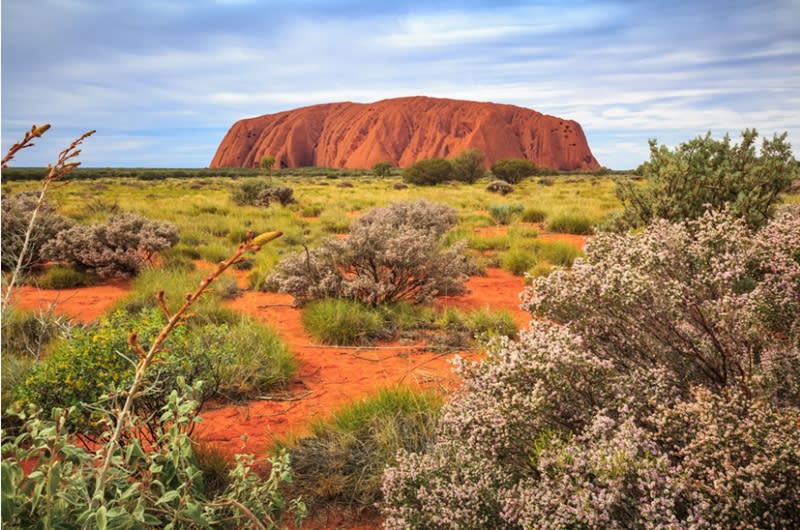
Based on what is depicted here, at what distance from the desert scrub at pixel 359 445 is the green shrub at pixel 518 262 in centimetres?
645

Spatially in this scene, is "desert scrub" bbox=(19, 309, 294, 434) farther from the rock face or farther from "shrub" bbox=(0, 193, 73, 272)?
the rock face

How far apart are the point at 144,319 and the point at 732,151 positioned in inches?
287

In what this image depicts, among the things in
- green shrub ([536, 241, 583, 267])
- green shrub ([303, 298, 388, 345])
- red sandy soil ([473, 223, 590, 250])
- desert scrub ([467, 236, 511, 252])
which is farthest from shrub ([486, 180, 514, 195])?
green shrub ([303, 298, 388, 345])

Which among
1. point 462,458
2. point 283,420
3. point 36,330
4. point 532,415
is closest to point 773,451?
point 532,415

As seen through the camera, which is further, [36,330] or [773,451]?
[36,330]

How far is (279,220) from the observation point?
16.9 meters

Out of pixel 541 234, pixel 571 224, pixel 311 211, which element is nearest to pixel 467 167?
pixel 311 211

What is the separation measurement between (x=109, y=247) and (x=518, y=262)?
783 centimetres

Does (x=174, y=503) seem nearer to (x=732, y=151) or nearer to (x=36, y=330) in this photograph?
(x=36, y=330)

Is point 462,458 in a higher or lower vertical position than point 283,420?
higher

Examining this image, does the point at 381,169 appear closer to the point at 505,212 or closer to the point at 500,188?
the point at 500,188

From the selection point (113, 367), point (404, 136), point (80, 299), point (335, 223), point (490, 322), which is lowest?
point (80, 299)

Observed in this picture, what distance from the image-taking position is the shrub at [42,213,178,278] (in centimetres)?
991

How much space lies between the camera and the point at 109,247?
10.4 metres
